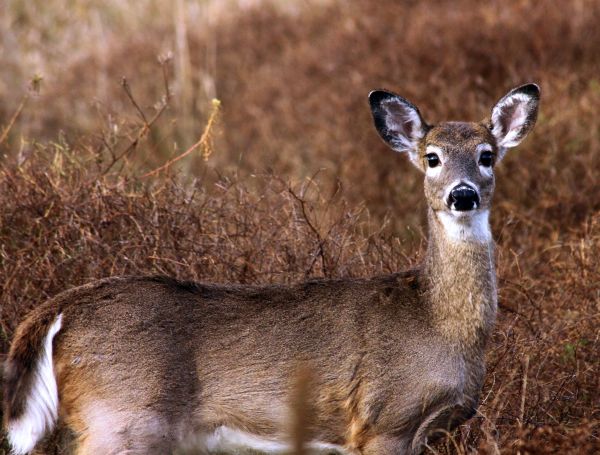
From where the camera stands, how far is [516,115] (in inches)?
207

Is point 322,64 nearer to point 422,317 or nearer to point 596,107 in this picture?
point 596,107

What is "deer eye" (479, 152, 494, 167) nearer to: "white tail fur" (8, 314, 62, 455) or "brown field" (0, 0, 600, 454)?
"brown field" (0, 0, 600, 454)

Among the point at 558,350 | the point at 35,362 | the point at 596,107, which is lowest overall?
the point at 558,350

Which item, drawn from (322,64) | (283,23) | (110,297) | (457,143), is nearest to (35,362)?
(110,297)

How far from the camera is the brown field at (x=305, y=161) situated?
561 centimetres

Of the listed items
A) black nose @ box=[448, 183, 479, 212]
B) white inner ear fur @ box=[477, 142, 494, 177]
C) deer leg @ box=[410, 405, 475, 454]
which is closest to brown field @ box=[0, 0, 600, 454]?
deer leg @ box=[410, 405, 475, 454]

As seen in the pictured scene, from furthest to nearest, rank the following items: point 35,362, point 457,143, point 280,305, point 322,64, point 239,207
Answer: point 322,64 → point 239,207 → point 457,143 → point 280,305 → point 35,362

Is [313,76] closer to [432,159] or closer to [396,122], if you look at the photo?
[396,122]

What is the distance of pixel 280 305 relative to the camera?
461cm

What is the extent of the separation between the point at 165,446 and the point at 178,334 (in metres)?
0.41

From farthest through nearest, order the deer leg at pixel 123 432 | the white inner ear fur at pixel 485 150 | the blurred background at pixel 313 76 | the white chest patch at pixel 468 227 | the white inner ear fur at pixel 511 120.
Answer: the blurred background at pixel 313 76, the white inner ear fur at pixel 511 120, the white inner ear fur at pixel 485 150, the white chest patch at pixel 468 227, the deer leg at pixel 123 432

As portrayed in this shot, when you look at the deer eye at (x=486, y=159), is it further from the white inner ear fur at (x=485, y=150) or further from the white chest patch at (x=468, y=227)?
the white chest patch at (x=468, y=227)

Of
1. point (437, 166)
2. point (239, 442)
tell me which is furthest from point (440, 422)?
point (437, 166)

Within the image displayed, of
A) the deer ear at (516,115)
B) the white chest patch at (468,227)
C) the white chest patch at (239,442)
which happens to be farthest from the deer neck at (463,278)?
the white chest patch at (239,442)
